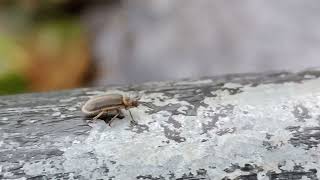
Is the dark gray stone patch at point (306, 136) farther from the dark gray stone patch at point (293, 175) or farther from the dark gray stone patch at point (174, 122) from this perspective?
the dark gray stone patch at point (174, 122)

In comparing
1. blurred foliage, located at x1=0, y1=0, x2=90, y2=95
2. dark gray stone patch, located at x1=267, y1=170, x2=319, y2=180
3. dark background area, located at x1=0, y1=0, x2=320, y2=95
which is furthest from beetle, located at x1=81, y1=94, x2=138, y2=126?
blurred foliage, located at x1=0, y1=0, x2=90, y2=95

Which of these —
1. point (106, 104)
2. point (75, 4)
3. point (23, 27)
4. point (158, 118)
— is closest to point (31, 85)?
point (23, 27)

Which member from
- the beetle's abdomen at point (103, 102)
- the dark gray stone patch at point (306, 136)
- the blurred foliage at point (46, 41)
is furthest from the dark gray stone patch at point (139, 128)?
the blurred foliage at point (46, 41)

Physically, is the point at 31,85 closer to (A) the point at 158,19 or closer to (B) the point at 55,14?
(B) the point at 55,14

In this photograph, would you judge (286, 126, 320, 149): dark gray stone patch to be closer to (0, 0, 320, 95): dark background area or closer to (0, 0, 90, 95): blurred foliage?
(0, 0, 320, 95): dark background area

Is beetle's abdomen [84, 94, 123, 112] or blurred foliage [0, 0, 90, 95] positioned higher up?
blurred foliage [0, 0, 90, 95]

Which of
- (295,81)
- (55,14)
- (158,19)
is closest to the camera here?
(295,81)

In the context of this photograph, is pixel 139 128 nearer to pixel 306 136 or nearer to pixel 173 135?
pixel 173 135
